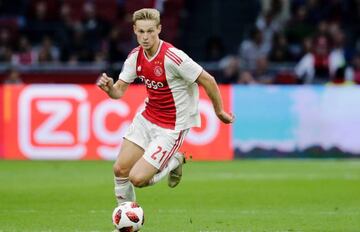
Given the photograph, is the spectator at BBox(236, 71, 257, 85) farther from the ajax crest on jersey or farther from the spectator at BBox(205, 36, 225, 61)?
the ajax crest on jersey

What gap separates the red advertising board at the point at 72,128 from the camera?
63.4 ft

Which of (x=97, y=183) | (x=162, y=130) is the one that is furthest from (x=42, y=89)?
(x=162, y=130)

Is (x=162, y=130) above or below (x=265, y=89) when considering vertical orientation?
above

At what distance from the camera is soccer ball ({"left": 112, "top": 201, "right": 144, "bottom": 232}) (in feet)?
30.8

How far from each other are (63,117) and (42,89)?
2.23ft

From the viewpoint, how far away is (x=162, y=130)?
10.2 m

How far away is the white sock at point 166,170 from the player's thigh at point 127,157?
25cm

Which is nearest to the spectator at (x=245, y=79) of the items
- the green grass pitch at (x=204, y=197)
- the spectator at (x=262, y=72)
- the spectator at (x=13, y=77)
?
the spectator at (x=262, y=72)

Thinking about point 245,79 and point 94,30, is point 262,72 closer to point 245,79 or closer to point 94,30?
point 245,79

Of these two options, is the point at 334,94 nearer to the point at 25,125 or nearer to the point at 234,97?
the point at 234,97

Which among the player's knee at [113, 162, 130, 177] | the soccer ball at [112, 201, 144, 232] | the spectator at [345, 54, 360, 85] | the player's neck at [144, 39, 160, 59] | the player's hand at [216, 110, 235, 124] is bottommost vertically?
the spectator at [345, 54, 360, 85]

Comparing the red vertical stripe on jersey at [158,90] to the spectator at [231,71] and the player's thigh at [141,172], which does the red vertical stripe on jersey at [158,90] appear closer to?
the player's thigh at [141,172]

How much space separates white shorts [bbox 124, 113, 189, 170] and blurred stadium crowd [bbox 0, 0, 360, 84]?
37.0ft

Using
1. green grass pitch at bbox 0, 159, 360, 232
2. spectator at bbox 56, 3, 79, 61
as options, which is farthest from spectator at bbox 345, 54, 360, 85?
spectator at bbox 56, 3, 79, 61
